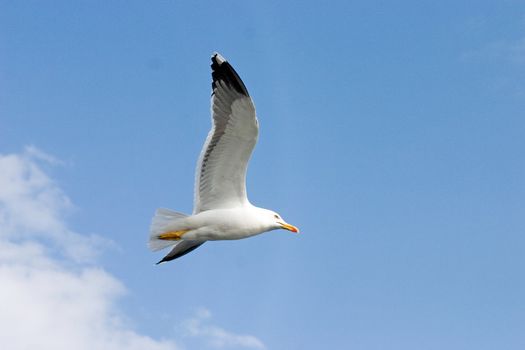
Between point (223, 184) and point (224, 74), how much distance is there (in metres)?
1.83

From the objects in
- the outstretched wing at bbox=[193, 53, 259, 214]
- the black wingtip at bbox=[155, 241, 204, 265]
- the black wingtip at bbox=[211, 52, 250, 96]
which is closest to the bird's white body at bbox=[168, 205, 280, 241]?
the outstretched wing at bbox=[193, 53, 259, 214]

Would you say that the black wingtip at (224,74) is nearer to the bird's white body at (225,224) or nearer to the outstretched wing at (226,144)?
the outstretched wing at (226,144)

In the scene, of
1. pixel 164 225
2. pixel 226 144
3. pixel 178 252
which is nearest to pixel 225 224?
pixel 164 225

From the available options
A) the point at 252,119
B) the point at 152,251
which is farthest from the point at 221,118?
the point at 152,251

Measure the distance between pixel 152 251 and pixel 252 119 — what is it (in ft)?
9.91

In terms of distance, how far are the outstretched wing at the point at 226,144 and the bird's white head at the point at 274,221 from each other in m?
0.37

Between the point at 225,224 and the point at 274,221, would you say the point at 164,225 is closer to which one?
the point at 225,224

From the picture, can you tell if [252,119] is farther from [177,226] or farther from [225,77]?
[177,226]

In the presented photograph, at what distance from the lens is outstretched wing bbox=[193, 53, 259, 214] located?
1466 centimetres

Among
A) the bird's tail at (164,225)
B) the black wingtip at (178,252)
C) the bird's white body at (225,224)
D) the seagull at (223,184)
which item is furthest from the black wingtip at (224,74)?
the black wingtip at (178,252)

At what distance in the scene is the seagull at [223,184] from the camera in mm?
14711

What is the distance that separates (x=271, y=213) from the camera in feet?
51.3

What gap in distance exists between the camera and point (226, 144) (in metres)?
15.0

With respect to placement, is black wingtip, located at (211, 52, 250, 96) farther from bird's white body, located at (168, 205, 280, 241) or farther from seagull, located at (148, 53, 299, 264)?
bird's white body, located at (168, 205, 280, 241)
